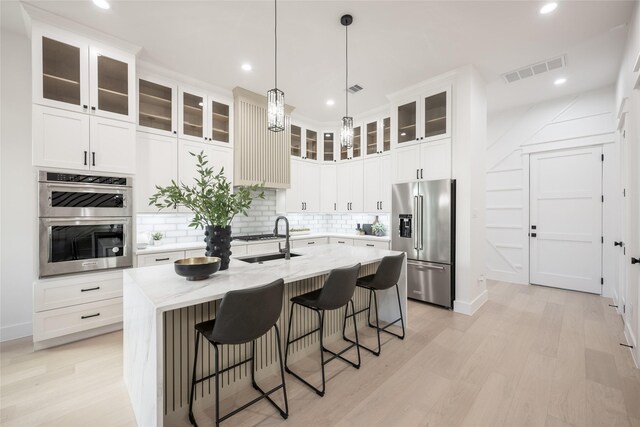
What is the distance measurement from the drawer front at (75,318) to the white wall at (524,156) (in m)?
6.08

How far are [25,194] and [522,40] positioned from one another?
572 cm

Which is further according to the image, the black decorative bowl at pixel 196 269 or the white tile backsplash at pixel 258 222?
the white tile backsplash at pixel 258 222

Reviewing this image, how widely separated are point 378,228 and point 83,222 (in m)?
4.27

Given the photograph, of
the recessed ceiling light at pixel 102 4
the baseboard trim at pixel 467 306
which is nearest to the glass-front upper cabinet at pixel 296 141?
the recessed ceiling light at pixel 102 4

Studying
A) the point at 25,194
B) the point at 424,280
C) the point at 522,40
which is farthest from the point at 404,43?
the point at 25,194

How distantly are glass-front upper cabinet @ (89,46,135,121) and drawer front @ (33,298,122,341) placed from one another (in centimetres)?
205

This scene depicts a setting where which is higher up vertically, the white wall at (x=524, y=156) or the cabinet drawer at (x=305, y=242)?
the white wall at (x=524, y=156)

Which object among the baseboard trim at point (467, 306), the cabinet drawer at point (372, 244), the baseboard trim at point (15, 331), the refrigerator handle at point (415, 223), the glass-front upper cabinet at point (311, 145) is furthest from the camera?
the glass-front upper cabinet at point (311, 145)

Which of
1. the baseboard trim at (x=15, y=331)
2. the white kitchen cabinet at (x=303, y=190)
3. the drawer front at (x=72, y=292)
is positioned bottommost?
the baseboard trim at (x=15, y=331)

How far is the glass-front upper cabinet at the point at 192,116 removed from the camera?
3.75 m

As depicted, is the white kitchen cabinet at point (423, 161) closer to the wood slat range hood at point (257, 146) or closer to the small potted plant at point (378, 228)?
the small potted plant at point (378, 228)

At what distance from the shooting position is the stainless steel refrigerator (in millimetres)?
3648

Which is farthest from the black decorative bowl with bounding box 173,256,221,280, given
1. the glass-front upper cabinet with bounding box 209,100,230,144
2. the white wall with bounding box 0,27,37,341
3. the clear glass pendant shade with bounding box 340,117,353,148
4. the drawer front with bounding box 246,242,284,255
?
the glass-front upper cabinet with bounding box 209,100,230,144

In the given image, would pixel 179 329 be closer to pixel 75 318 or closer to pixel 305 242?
pixel 75 318
